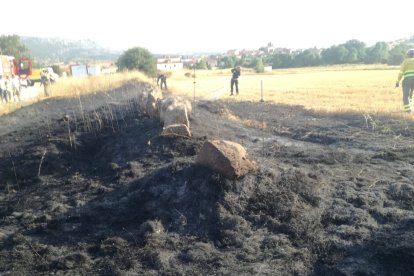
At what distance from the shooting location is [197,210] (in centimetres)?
505

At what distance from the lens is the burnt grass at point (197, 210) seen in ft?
13.5

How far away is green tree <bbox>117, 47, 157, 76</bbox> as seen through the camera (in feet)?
89.2

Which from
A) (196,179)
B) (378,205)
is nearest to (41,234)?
(196,179)

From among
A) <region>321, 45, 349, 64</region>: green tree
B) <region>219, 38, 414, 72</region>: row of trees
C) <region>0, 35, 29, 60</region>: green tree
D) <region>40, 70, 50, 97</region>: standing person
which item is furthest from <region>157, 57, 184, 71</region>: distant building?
<region>321, 45, 349, 64</region>: green tree

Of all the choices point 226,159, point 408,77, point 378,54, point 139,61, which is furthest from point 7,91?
point 378,54

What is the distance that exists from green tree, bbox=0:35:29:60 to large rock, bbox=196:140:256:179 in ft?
178

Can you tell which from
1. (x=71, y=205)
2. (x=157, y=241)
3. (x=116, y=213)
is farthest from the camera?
(x=71, y=205)

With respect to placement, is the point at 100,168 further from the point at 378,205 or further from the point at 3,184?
the point at 378,205

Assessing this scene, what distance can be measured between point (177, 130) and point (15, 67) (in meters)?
24.5

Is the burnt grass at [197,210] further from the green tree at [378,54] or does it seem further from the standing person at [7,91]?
the green tree at [378,54]

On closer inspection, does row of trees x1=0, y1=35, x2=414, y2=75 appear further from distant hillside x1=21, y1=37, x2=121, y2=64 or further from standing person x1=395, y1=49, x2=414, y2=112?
standing person x1=395, y1=49, x2=414, y2=112

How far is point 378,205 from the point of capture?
17.0 feet

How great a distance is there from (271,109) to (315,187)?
1022 centimetres

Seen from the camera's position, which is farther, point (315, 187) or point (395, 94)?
point (395, 94)
